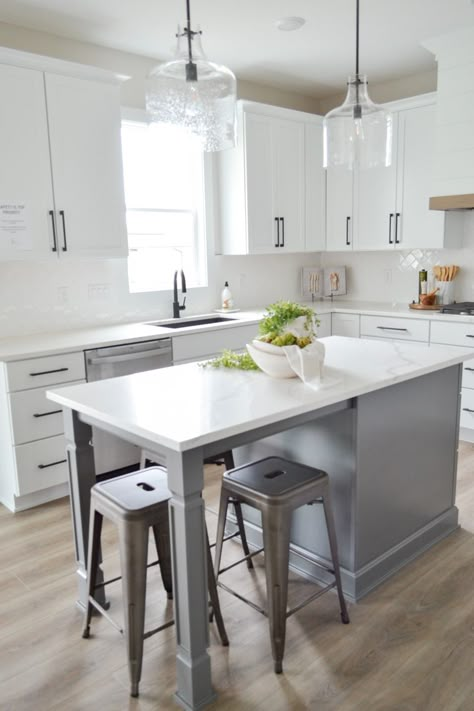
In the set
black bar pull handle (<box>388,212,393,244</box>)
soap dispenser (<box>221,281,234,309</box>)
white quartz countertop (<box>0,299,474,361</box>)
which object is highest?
black bar pull handle (<box>388,212,393,244</box>)

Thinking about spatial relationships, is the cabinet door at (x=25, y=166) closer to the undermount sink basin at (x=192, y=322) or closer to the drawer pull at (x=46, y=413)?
the drawer pull at (x=46, y=413)

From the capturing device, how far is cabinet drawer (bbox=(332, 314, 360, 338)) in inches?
185

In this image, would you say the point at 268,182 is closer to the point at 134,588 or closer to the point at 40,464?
the point at 40,464

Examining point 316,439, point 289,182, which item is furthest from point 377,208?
point 316,439

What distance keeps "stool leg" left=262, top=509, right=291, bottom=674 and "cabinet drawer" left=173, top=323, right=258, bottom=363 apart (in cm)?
195

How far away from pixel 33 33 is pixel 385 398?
122 inches

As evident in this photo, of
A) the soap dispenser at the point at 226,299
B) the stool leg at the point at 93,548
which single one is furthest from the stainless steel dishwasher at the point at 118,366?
the stool leg at the point at 93,548

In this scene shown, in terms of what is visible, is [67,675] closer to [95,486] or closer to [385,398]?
[95,486]

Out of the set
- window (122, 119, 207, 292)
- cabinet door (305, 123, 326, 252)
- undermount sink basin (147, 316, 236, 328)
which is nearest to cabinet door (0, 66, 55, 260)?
window (122, 119, 207, 292)

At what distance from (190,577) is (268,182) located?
3.54 m

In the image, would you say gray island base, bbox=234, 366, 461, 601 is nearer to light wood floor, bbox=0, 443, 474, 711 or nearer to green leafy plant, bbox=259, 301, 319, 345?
light wood floor, bbox=0, 443, 474, 711

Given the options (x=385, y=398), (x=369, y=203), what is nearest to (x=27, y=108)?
(x=385, y=398)

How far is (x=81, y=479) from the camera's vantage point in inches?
86.2

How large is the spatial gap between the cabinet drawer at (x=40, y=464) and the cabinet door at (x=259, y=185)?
2180mm
